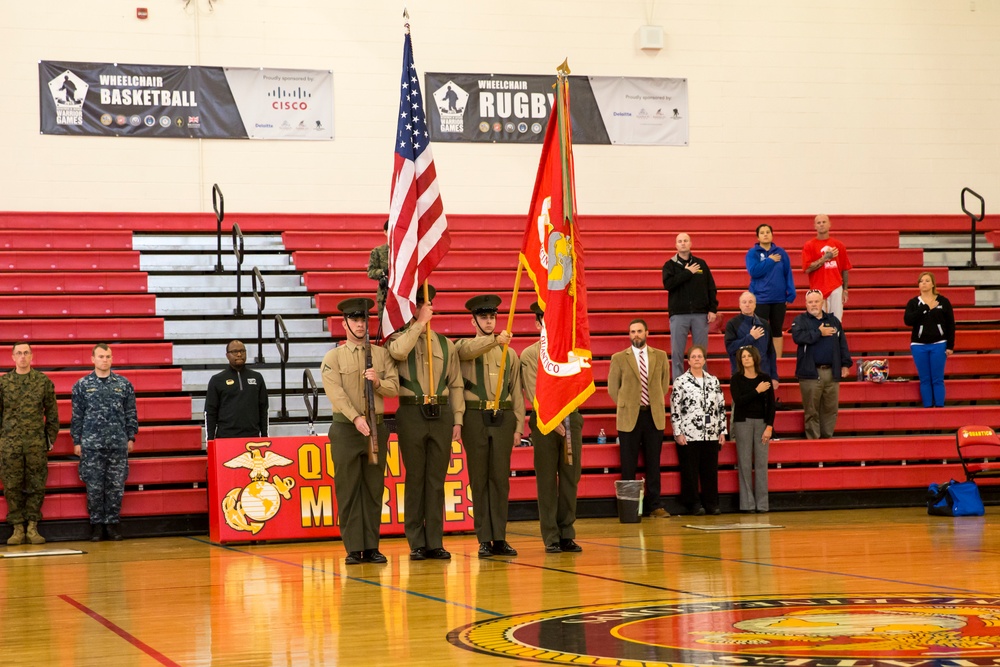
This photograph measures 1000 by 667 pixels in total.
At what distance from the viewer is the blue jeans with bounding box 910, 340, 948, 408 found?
14.2 meters

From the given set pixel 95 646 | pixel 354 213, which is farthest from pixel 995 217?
pixel 95 646

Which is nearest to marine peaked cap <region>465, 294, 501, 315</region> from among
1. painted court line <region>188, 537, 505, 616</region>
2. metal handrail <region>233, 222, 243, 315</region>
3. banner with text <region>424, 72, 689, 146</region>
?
painted court line <region>188, 537, 505, 616</region>

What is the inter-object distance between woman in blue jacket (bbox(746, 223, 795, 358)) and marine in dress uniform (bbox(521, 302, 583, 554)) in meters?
5.37

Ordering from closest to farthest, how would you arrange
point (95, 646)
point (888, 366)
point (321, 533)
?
1. point (95, 646)
2. point (321, 533)
3. point (888, 366)

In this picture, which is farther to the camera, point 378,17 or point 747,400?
point 378,17

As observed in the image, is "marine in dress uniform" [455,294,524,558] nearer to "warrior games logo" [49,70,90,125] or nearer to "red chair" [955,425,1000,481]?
"red chair" [955,425,1000,481]

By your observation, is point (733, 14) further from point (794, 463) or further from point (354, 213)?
point (794, 463)

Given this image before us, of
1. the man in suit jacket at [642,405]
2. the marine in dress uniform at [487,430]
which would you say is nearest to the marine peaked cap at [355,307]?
the marine in dress uniform at [487,430]

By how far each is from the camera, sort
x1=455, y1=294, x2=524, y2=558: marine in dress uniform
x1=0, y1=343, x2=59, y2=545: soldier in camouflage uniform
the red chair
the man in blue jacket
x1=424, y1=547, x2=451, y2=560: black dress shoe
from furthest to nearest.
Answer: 1. the man in blue jacket
2. the red chair
3. x1=0, y1=343, x2=59, y2=545: soldier in camouflage uniform
4. x1=455, y1=294, x2=524, y2=558: marine in dress uniform
5. x1=424, y1=547, x2=451, y2=560: black dress shoe

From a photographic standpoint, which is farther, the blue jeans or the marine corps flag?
the blue jeans

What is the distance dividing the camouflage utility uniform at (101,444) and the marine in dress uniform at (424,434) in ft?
11.9

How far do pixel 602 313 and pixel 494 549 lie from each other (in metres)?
6.41

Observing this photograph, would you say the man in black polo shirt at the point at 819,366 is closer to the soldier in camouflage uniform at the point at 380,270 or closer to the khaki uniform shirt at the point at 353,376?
the soldier in camouflage uniform at the point at 380,270

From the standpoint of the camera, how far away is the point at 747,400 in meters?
13.0
